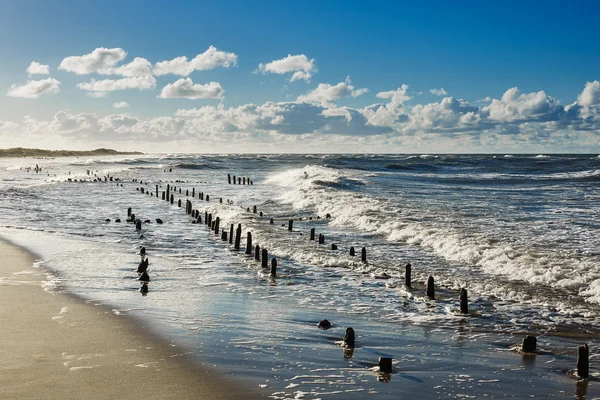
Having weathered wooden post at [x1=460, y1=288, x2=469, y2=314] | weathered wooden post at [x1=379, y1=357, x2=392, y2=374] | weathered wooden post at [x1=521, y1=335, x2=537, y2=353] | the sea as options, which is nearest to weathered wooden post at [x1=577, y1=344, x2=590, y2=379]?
the sea

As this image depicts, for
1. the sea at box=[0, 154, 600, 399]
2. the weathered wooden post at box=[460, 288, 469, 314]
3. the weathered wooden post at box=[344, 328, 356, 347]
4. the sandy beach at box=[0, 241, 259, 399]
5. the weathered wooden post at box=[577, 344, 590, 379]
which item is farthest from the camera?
the weathered wooden post at box=[460, 288, 469, 314]

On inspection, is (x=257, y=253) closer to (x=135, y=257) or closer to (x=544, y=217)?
(x=135, y=257)

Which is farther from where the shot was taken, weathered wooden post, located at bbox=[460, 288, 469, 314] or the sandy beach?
weathered wooden post, located at bbox=[460, 288, 469, 314]

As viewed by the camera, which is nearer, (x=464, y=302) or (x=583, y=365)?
(x=583, y=365)

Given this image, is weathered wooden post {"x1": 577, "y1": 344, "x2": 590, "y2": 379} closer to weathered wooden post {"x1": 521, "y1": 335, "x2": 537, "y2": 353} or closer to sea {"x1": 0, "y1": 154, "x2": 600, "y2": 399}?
sea {"x1": 0, "y1": 154, "x2": 600, "y2": 399}

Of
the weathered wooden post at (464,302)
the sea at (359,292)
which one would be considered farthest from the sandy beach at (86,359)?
the weathered wooden post at (464,302)

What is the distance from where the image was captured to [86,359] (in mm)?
→ 9602

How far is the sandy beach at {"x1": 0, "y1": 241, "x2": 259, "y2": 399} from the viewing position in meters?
8.32

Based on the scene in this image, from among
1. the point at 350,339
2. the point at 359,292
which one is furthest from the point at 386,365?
the point at 359,292

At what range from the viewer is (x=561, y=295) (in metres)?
15.7

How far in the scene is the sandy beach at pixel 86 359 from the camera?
27.3 feet

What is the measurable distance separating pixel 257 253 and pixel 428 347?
402 inches

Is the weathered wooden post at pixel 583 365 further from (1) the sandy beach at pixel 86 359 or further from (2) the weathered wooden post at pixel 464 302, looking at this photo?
(1) the sandy beach at pixel 86 359

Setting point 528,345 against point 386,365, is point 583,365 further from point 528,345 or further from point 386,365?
point 386,365
